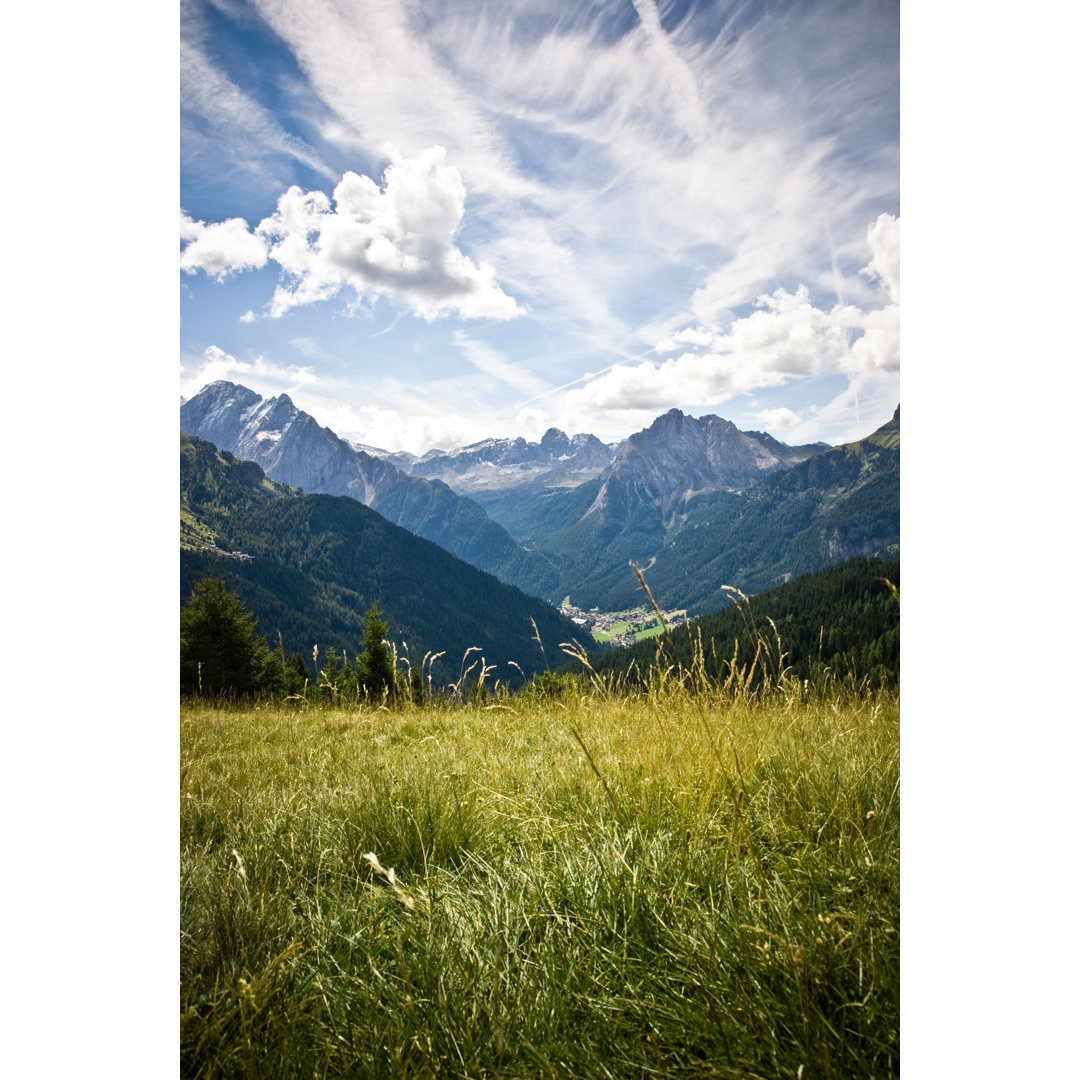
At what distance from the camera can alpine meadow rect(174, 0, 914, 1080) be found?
127 cm

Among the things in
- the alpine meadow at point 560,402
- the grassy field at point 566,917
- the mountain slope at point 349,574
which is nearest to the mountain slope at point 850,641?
the alpine meadow at point 560,402

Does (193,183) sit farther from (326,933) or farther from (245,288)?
(326,933)

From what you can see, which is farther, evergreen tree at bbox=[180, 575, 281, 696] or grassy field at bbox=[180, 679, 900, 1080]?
evergreen tree at bbox=[180, 575, 281, 696]

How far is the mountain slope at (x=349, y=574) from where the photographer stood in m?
141

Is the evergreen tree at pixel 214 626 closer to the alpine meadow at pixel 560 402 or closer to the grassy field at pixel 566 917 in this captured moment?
the alpine meadow at pixel 560 402

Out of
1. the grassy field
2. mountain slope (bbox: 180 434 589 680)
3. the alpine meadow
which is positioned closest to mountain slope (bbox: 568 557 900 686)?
the alpine meadow

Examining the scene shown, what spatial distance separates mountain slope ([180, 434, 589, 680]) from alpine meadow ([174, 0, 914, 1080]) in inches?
5143

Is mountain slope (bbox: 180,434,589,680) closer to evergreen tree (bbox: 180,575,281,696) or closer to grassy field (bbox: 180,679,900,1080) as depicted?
evergreen tree (bbox: 180,575,281,696)

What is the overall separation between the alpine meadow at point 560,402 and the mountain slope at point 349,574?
5143 inches

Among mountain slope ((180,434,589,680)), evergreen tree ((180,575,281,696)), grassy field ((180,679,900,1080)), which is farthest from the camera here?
mountain slope ((180,434,589,680))
